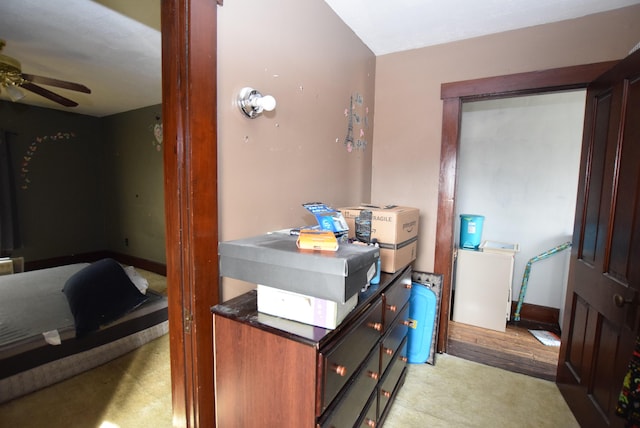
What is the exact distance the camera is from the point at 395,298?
155 centimetres

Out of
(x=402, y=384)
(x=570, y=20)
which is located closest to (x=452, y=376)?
(x=402, y=384)

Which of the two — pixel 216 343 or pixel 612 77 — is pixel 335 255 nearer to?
pixel 216 343

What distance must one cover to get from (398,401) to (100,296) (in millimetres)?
2316

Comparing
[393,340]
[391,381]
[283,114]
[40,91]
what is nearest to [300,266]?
[283,114]

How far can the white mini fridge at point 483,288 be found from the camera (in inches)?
110

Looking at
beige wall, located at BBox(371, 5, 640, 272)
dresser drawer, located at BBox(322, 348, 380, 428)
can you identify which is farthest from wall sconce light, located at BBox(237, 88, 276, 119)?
beige wall, located at BBox(371, 5, 640, 272)

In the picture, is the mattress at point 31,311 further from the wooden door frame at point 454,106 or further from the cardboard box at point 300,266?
the wooden door frame at point 454,106

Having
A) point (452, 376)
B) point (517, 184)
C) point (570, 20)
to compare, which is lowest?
point (452, 376)

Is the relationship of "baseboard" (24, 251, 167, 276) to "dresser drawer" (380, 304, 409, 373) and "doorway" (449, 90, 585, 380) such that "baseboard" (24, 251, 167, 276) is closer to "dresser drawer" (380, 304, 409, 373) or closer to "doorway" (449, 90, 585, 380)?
"dresser drawer" (380, 304, 409, 373)

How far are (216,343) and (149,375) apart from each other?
1.35 m

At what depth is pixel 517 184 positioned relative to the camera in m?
3.07

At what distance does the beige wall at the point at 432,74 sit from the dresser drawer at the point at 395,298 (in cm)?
69

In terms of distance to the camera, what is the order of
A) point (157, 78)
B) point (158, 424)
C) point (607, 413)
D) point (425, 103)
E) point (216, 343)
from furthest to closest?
point (157, 78) < point (425, 103) < point (158, 424) < point (607, 413) < point (216, 343)

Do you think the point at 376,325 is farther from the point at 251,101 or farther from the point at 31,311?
the point at 31,311
